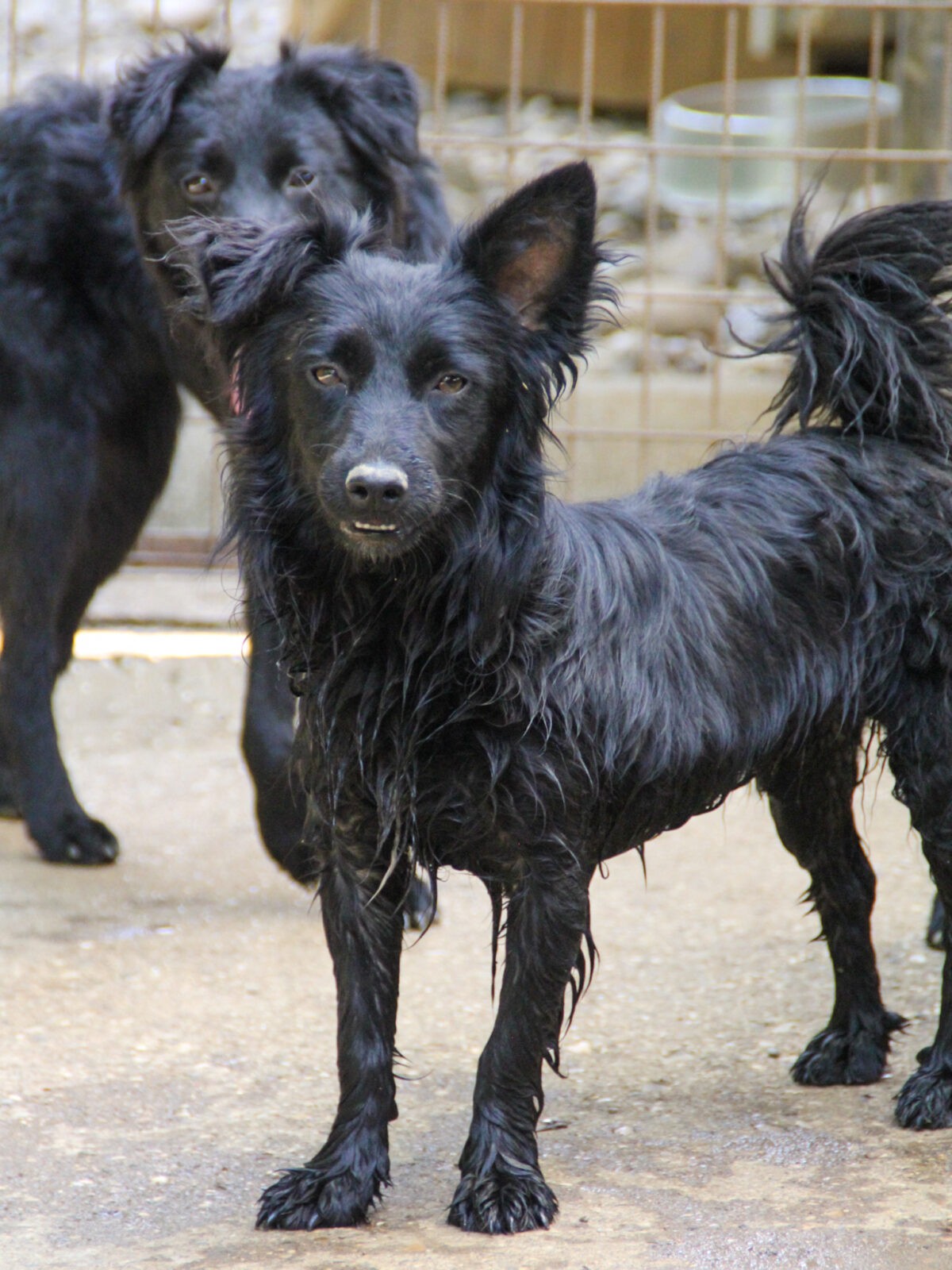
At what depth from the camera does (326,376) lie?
281 cm

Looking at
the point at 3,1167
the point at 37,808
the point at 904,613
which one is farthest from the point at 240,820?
the point at 904,613

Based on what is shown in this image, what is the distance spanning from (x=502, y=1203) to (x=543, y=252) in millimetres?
1666

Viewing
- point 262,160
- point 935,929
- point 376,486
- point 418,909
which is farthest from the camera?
point 262,160

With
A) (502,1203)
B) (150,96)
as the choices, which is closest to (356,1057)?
(502,1203)

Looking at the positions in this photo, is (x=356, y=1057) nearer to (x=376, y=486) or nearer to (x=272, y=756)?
(x=376, y=486)

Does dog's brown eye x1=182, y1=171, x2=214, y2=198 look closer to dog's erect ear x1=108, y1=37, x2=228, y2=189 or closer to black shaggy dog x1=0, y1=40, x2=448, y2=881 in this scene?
black shaggy dog x1=0, y1=40, x2=448, y2=881

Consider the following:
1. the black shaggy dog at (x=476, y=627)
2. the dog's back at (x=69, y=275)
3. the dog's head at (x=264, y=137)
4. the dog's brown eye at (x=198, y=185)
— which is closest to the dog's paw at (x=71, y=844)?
the dog's back at (x=69, y=275)

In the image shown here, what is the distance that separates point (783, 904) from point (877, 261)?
202 centimetres

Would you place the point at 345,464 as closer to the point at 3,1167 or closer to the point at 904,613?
the point at 904,613

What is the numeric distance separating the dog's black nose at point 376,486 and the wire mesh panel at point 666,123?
3.48m

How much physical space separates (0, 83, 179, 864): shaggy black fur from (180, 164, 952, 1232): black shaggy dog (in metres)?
2.06

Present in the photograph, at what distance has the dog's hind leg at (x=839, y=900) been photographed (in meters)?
3.49

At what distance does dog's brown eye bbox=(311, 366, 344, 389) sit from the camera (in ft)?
9.21

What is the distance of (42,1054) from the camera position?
3.57 m
